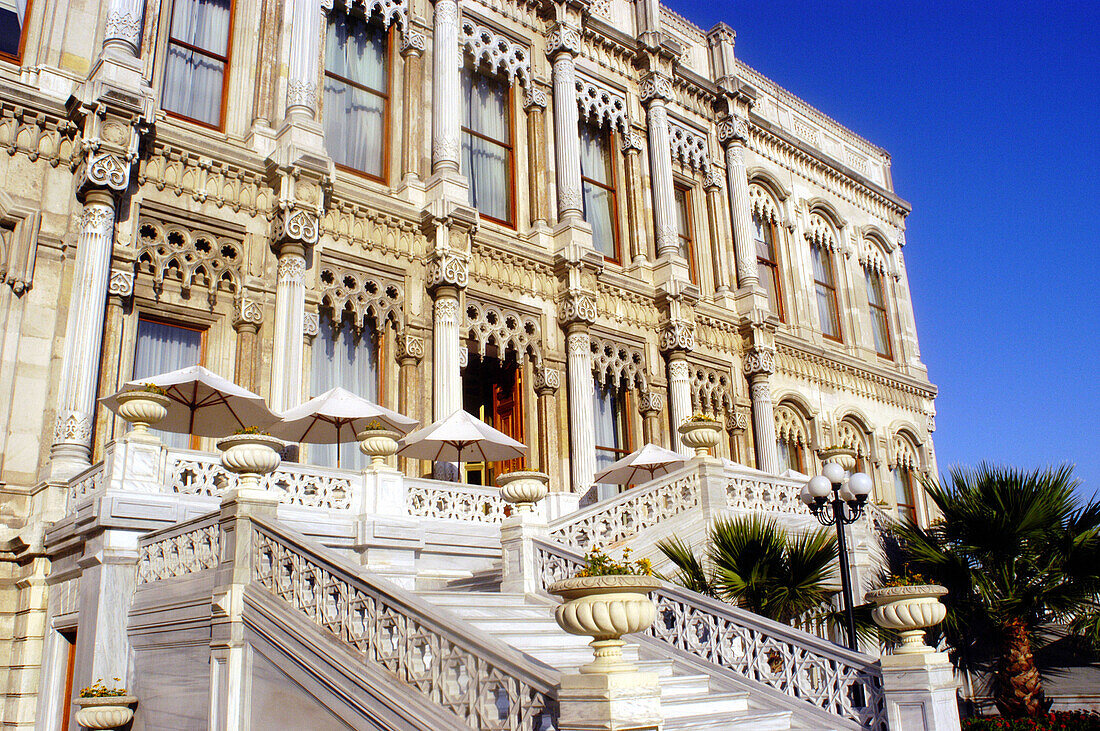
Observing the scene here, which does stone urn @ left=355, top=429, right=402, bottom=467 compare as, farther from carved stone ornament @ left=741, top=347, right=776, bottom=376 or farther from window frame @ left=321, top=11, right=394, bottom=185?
carved stone ornament @ left=741, top=347, right=776, bottom=376

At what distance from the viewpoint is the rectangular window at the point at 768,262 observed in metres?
27.0

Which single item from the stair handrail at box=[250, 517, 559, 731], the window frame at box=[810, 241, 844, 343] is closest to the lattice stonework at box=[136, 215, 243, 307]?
the stair handrail at box=[250, 517, 559, 731]

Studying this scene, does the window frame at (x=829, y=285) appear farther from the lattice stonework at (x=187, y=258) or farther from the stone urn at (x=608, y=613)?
the stone urn at (x=608, y=613)

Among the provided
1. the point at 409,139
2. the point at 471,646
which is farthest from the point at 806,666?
the point at 409,139

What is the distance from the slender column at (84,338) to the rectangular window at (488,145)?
326 inches

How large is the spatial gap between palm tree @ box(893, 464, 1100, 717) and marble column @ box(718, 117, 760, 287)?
12918 millimetres

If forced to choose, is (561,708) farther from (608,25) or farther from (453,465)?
(608,25)

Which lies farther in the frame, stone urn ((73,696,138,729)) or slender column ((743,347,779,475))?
slender column ((743,347,779,475))

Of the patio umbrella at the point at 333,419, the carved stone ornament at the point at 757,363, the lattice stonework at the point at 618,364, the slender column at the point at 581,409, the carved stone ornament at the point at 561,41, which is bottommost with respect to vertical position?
the patio umbrella at the point at 333,419

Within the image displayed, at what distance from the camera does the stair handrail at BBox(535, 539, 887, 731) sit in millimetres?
8367

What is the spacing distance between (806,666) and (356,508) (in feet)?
19.7

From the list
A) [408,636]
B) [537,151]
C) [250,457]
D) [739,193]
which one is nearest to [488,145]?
[537,151]

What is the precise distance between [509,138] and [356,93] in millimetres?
4034

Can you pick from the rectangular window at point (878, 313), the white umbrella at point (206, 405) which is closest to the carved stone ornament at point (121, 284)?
the white umbrella at point (206, 405)
